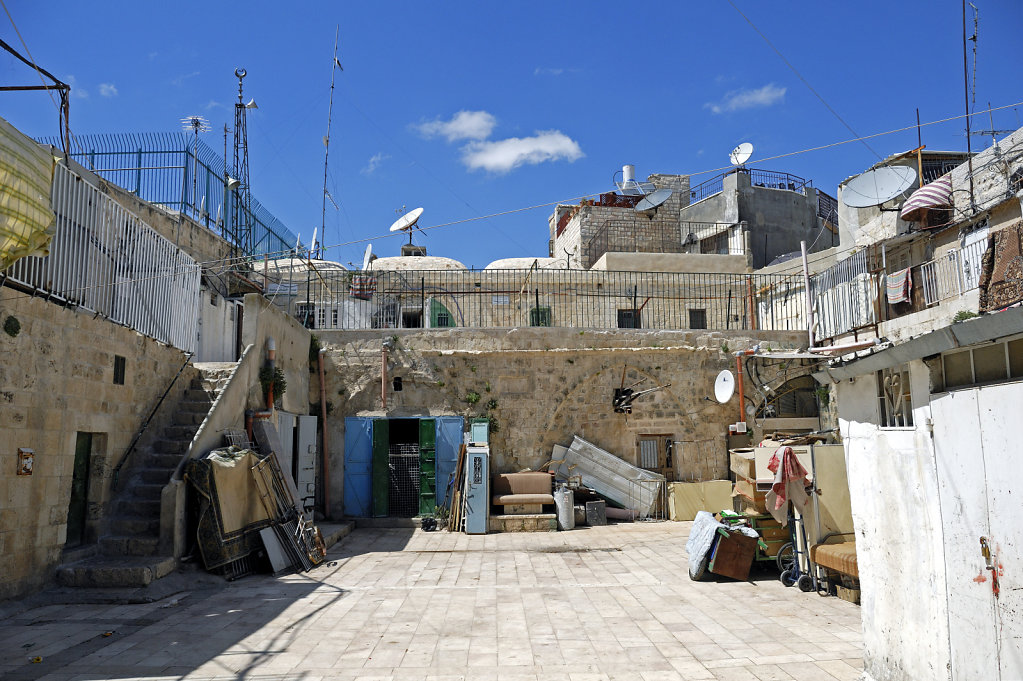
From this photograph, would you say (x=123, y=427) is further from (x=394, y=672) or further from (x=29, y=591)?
(x=394, y=672)

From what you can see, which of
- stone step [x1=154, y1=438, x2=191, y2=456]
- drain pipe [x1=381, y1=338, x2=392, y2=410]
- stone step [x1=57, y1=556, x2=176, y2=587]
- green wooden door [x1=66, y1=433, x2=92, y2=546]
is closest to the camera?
stone step [x1=57, y1=556, x2=176, y2=587]

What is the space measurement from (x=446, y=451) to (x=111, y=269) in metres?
8.09

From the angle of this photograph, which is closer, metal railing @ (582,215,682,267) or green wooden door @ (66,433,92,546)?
green wooden door @ (66,433,92,546)

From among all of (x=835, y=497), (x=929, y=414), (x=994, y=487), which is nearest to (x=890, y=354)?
(x=929, y=414)

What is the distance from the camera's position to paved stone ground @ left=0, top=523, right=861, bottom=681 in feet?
18.6

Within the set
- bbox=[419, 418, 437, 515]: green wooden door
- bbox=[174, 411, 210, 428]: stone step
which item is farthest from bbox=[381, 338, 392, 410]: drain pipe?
bbox=[174, 411, 210, 428]: stone step

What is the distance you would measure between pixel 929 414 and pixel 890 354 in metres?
1.41

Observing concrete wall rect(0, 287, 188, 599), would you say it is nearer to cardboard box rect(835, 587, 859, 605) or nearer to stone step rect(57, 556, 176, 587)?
stone step rect(57, 556, 176, 587)

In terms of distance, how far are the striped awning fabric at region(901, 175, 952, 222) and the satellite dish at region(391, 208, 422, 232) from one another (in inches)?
552

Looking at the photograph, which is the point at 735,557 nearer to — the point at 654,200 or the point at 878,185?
the point at 878,185

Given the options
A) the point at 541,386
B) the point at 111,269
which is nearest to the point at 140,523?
the point at 111,269

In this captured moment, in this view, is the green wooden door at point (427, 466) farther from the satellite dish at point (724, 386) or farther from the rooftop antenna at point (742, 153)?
the rooftop antenna at point (742, 153)

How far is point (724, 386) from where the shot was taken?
1573 centimetres

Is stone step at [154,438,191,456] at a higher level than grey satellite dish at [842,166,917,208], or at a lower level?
lower
